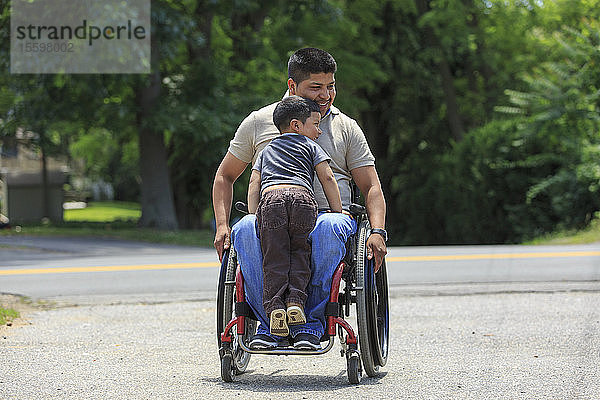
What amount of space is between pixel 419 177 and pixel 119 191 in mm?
32276

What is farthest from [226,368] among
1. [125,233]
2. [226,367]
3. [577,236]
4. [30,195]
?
[30,195]

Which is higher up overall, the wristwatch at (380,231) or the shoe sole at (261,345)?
the wristwatch at (380,231)

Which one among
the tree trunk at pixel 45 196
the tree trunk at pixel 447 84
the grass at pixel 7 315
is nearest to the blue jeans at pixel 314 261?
the grass at pixel 7 315

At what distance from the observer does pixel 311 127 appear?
17.5 ft

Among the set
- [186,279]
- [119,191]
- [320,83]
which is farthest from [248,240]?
[119,191]

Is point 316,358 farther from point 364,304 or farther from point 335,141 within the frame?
point 335,141

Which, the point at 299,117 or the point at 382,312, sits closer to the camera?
the point at 299,117

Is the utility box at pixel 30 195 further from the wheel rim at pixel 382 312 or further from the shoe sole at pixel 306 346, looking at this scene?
the shoe sole at pixel 306 346

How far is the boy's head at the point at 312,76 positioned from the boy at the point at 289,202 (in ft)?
0.44

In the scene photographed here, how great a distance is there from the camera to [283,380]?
5496mm

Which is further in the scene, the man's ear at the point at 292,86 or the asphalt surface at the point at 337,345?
the man's ear at the point at 292,86

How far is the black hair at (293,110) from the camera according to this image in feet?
17.5

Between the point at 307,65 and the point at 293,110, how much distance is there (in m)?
0.32

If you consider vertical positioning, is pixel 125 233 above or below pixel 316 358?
below
